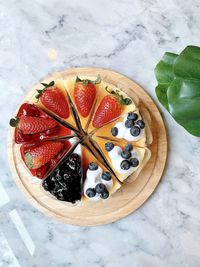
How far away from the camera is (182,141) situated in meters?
2.01

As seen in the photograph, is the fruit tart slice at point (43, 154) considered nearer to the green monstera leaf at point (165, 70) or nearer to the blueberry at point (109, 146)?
the blueberry at point (109, 146)

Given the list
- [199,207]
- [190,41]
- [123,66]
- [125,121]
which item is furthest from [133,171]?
[190,41]

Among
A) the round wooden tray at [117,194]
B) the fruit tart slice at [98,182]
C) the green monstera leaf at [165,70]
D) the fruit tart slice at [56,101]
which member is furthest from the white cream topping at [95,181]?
the green monstera leaf at [165,70]

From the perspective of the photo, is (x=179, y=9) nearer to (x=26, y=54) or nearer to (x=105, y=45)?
(x=105, y=45)

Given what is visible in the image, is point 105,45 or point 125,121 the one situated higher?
point 105,45

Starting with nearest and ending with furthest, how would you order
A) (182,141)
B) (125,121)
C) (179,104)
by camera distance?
(179,104)
(125,121)
(182,141)

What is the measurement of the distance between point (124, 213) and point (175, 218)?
0.68 feet

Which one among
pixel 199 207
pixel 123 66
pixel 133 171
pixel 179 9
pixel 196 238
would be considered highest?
pixel 179 9

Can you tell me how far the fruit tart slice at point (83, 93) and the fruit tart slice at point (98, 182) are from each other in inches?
7.1

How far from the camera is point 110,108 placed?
6.12 ft

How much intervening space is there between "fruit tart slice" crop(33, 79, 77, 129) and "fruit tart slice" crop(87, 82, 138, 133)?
101mm

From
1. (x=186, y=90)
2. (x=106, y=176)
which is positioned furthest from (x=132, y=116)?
(x=186, y=90)

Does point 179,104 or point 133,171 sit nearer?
point 179,104

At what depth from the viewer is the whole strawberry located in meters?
1.87
